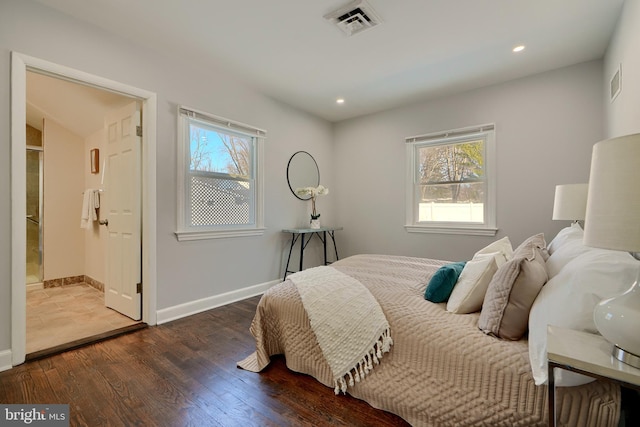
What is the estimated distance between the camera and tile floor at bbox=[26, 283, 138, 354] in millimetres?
2432

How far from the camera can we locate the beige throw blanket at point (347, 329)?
5.21 feet

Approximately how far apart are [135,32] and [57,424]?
281 centimetres

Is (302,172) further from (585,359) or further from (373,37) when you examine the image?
(585,359)

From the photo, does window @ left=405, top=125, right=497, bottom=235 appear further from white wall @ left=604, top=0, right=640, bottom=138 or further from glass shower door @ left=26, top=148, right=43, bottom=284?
glass shower door @ left=26, top=148, right=43, bottom=284

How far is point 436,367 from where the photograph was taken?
1408mm

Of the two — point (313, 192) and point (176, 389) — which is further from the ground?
point (313, 192)

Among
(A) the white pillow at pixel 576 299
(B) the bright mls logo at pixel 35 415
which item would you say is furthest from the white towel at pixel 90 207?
(A) the white pillow at pixel 576 299

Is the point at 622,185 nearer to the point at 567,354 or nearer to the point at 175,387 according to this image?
the point at 567,354

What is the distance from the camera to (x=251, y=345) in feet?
7.64

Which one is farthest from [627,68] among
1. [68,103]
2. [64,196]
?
[64,196]

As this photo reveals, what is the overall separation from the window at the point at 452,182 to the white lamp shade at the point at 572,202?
94 centimetres

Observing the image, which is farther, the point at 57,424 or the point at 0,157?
the point at 0,157

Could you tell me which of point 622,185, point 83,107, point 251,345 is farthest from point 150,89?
point 622,185

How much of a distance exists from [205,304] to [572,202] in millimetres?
3612
